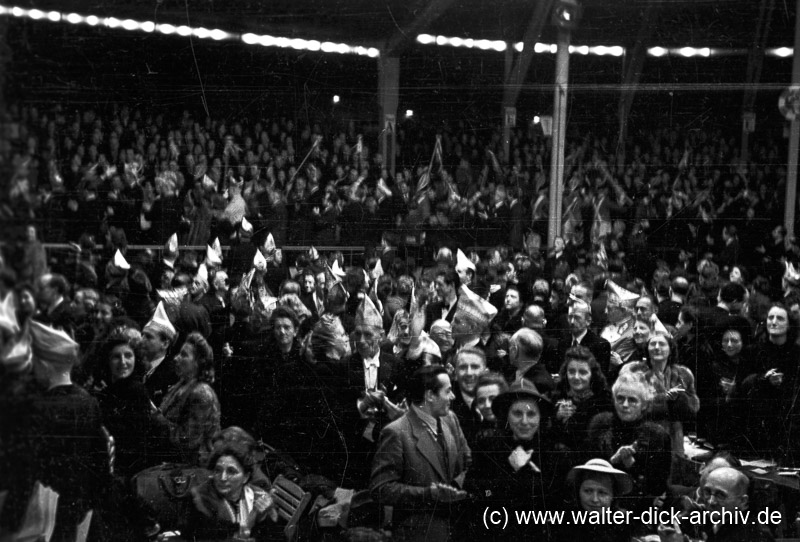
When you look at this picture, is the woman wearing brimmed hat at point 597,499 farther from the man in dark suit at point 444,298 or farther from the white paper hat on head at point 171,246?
the white paper hat on head at point 171,246

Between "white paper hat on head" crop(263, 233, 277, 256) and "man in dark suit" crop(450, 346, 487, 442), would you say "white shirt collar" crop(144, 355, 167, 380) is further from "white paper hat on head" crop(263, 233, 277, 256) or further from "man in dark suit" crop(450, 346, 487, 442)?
"man in dark suit" crop(450, 346, 487, 442)

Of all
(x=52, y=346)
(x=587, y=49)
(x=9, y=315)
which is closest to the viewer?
(x=9, y=315)

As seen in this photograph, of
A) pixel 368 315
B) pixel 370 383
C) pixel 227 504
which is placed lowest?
pixel 227 504

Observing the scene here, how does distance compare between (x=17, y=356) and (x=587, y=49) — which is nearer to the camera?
(x=17, y=356)

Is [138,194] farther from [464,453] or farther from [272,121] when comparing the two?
[464,453]

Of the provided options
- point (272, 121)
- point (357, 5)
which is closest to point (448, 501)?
point (272, 121)

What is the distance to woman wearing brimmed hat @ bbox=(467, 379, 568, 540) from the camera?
341 cm

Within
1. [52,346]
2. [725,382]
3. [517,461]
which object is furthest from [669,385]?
[52,346]

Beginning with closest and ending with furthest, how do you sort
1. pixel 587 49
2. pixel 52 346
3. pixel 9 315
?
pixel 9 315, pixel 52 346, pixel 587 49

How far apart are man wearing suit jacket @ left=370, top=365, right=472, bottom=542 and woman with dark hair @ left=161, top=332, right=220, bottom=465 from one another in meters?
0.56

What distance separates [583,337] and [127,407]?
1457 mm

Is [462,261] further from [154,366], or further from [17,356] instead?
[17,356]

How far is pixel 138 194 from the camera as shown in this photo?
132 inches

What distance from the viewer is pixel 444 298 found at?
3393 mm
